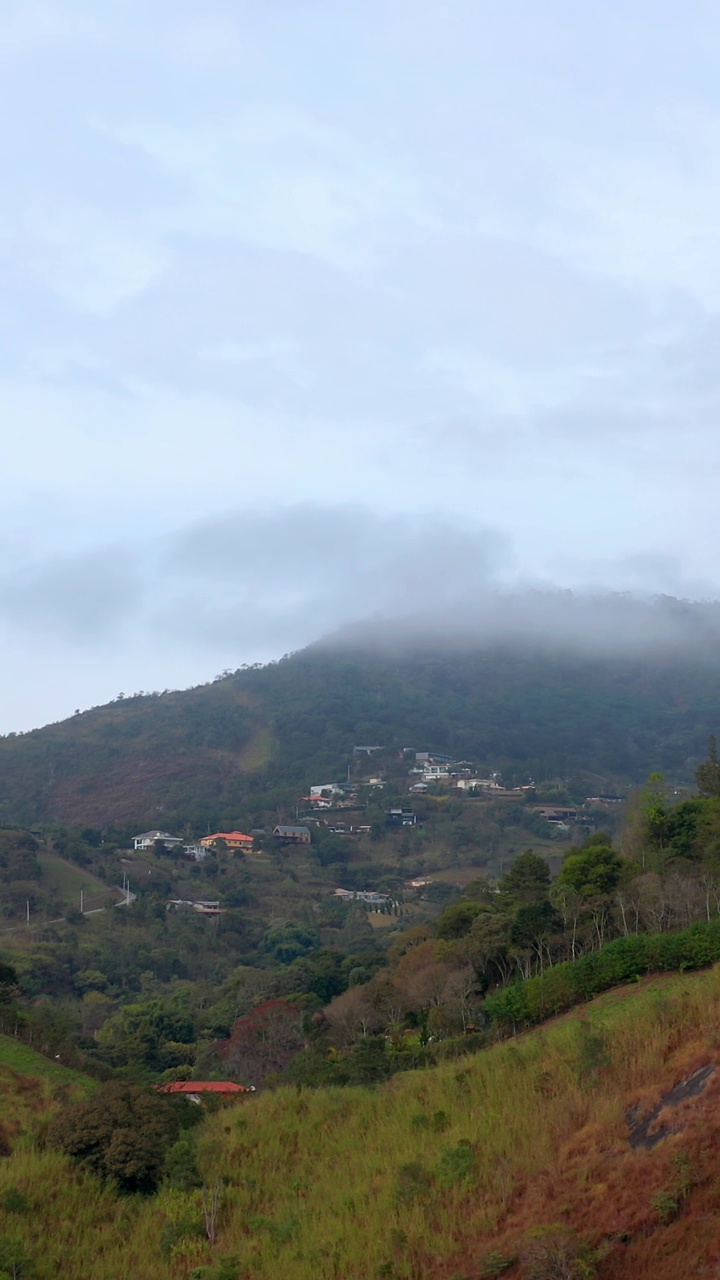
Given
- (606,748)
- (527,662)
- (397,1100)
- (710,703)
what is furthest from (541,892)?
(527,662)

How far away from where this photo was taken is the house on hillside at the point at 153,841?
8656 cm

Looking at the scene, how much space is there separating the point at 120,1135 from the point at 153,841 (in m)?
74.2

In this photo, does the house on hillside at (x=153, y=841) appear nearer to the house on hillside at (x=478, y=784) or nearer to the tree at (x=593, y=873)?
the house on hillside at (x=478, y=784)

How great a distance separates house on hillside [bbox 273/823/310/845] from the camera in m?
91.2

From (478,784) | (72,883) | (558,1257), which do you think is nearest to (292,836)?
(72,883)

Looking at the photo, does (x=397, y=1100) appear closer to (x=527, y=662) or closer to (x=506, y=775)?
(x=506, y=775)

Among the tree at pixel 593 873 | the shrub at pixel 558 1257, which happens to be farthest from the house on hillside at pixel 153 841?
the shrub at pixel 558 1257

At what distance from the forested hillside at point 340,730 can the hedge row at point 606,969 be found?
269ft

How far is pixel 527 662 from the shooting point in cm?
17062

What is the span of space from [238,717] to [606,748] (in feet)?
142

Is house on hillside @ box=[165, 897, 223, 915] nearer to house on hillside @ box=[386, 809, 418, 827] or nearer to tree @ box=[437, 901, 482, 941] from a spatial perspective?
house on hillside @ box=[386, 809, 418, 827]

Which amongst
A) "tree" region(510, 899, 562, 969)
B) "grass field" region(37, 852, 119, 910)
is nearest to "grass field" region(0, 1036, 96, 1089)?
"tree" region(510, 899, 562, 969)

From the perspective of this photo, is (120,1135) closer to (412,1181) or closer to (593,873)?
(412,1181)

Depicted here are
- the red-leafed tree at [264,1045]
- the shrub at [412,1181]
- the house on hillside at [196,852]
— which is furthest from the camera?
the house on hillside at [196,852]
